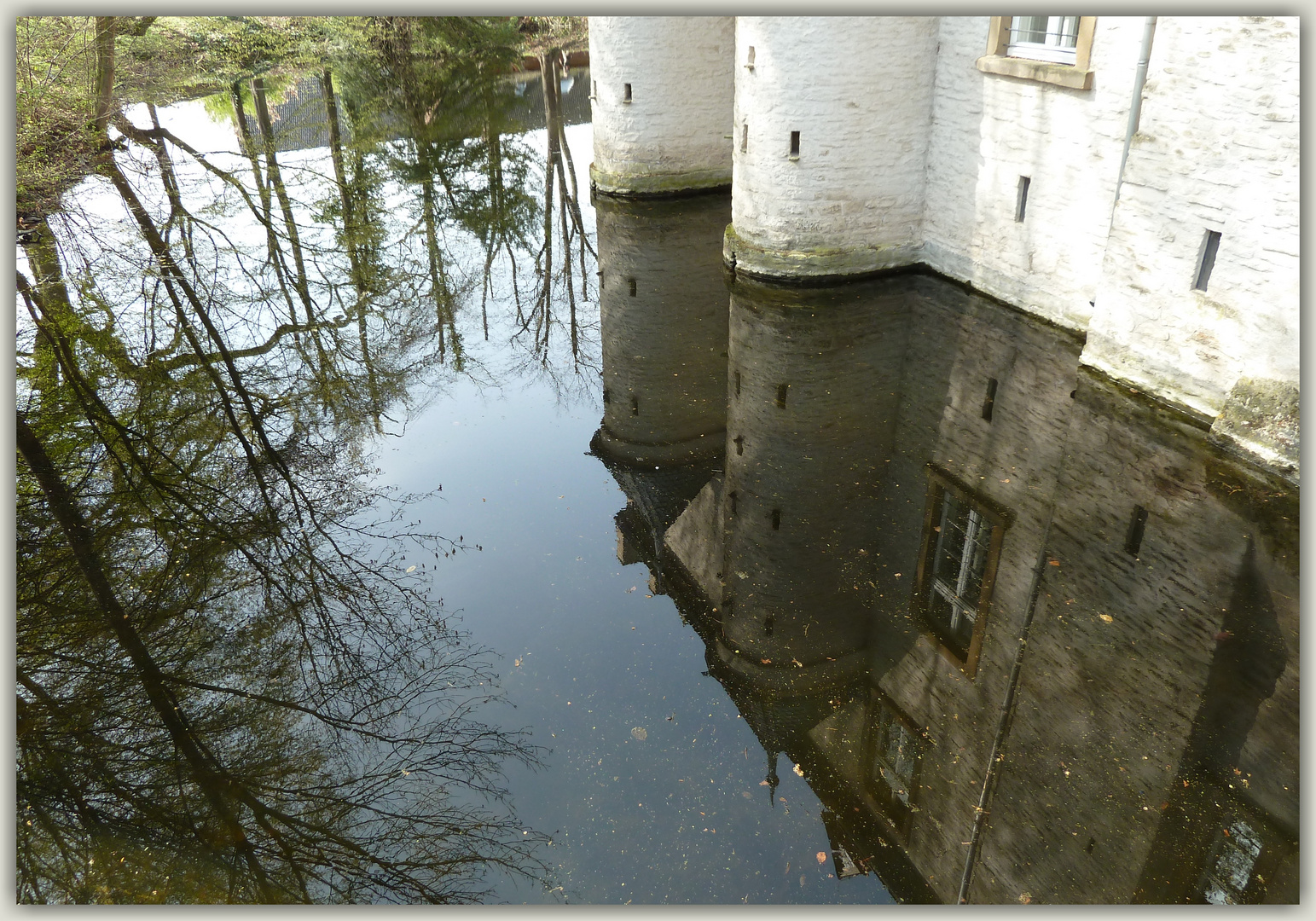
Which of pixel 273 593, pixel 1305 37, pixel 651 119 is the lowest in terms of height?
pixel 273 593

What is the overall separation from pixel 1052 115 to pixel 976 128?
1138 millimetres

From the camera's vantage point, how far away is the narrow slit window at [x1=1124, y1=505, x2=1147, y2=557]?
5.79m

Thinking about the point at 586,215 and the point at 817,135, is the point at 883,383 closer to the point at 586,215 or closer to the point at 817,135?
the point at 817,135

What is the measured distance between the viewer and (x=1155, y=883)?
383 cm

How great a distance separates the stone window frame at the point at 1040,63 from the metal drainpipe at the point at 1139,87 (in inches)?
21.4

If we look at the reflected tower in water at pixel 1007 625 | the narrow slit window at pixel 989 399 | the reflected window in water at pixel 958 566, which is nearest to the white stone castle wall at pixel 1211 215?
the reflected tower in water at pixel 1007 625

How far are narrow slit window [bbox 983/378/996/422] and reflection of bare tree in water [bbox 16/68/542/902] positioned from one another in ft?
15.8

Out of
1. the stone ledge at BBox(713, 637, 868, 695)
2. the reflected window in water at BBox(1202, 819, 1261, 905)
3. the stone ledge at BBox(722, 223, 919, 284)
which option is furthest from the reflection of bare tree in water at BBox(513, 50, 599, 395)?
the reflected window in water at BBox(1202, 819, 1261, 905)

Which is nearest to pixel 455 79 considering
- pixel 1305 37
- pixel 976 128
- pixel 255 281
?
pixel 255 281

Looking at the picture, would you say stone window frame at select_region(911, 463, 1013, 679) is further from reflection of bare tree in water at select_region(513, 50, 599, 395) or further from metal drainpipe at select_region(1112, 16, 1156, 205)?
reflection of bare tree in water at select_region(513, 50, 599, 395)

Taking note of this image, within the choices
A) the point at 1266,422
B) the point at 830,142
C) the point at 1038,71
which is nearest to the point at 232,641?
the point at 1266,422

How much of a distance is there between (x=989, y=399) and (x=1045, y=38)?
394 cm

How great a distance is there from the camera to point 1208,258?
6773 mm

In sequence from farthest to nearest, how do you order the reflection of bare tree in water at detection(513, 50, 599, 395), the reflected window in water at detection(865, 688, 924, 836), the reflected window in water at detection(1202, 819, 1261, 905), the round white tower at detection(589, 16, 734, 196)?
the round white tower at detection(589, 16, 734, 196), the reflection of bare tree in water at detection(513, 50, 599, 395), the reflected window in water at detection(865, 688, 924, 836), the reflected window in water at detection(1202, 819, 1261, 905)
